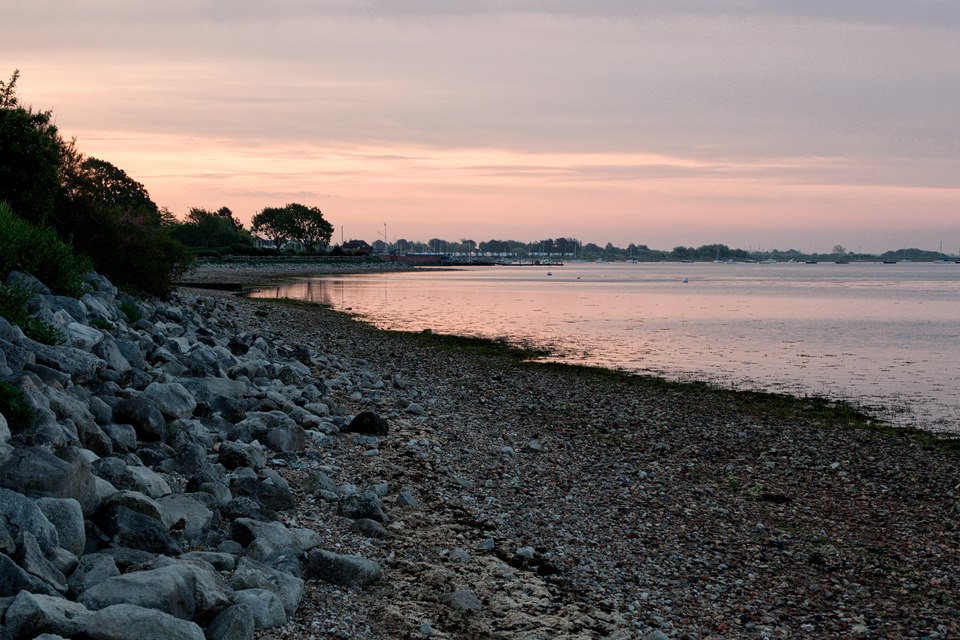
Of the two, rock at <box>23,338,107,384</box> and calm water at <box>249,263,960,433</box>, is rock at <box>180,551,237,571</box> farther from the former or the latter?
calm water at <box>249,263,960,433</box>

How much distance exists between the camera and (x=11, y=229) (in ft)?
54.0

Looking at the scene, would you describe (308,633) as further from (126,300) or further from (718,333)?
(718,333)

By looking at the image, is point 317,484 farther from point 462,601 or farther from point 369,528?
point 462,601

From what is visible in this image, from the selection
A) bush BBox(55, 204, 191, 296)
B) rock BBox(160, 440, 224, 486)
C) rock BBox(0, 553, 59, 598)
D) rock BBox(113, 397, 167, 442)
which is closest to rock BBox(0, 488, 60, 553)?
rock BBox(0, 553, 59, 598)

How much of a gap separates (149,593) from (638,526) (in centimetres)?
598

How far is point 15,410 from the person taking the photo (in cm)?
769

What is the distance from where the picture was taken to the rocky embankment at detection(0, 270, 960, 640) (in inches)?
241

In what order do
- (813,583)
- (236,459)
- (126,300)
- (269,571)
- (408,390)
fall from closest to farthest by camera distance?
(269,571) → (813,583) → (236,459) → (408,390) → (126,300)

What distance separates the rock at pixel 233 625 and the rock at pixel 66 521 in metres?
1.27

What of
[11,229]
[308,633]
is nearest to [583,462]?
[308,633]

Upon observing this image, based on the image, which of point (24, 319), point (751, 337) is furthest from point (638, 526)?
point (751, 337)

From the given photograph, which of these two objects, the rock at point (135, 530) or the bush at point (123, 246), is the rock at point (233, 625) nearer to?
the rock at point (135, 530)

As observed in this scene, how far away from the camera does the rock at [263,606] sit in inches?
236

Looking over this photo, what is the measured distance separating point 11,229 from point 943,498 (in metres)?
16.8
